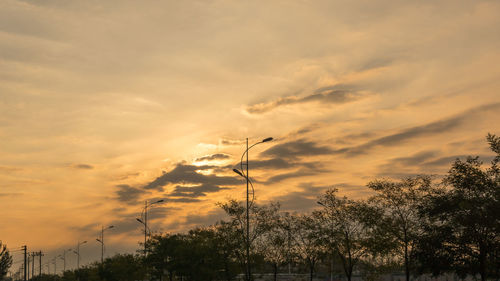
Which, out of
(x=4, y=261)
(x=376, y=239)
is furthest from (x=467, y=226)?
(x=4, y=261)

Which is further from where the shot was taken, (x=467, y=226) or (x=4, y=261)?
(x=4, y=261)

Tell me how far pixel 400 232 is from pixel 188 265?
106ft

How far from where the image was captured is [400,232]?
6128 centimetres

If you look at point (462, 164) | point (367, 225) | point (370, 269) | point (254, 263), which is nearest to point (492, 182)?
point (462, 164)

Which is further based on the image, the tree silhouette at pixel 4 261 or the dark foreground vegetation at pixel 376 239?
the tree silhouette at pixel 4 261

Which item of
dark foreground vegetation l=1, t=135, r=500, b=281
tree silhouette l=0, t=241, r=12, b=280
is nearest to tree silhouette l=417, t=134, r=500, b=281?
dark foreground vegetation l=1, t=135, r=500, b=281

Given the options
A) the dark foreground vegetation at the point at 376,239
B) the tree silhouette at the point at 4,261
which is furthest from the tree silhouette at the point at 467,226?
the tree silhouette at the point at 4,261

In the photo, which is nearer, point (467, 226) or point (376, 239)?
point (467, 226)

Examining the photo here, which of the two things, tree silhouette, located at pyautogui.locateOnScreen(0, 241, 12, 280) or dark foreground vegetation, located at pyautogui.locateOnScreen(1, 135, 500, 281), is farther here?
tree silhouette, located at pyautogui.locateOnScreen(0, 241, 12, 280)

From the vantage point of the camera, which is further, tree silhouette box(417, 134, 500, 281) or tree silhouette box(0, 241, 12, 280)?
tree silhouette box(0, 241, 12, 280)

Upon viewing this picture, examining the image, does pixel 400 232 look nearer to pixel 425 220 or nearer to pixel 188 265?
pixel 425 220

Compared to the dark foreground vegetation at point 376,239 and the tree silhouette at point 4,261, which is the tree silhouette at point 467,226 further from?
the tree silhouette at point 4,261

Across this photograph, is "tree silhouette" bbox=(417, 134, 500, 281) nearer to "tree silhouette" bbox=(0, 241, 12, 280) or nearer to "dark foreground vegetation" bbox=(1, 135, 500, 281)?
"dark foreground vegetation" bbox=(1, 135, 500, 281)

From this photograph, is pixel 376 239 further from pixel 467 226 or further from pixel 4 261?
pixel 4 261
